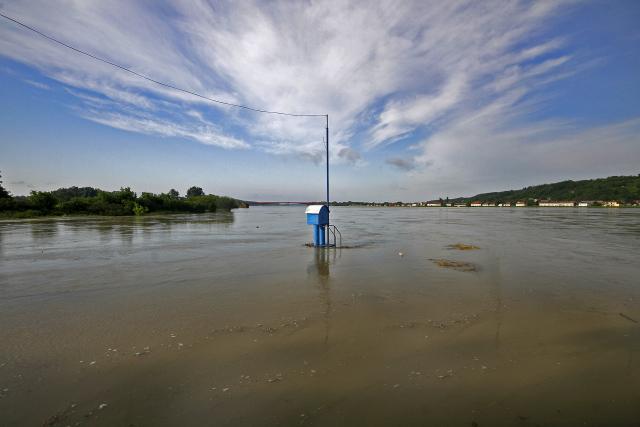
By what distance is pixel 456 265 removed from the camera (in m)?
9.68

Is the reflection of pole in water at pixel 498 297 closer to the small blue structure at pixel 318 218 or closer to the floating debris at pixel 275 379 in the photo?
the floating debris at pixel 275 379

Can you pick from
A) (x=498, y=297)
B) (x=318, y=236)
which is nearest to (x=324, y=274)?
(x=498, y=297)

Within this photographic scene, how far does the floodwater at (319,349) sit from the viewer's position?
2.75 metres

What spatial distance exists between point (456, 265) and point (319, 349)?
7.23m

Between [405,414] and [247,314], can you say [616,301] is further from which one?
[247,314]

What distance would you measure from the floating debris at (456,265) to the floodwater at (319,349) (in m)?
0.85

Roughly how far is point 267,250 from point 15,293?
310 inches

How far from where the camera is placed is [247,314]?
17.1 ft

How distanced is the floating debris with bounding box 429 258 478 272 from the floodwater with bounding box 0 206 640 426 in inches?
33.6

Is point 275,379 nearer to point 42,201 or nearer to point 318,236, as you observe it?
point 318,236

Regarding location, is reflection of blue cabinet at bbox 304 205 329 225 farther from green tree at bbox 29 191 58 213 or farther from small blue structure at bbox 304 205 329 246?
green tree at bbox 29 191 58 213

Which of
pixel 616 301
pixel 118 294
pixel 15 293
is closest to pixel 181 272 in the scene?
pixel 118 294

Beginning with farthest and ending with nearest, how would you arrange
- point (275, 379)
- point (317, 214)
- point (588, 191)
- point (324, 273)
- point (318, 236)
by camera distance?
1. point (588, 191)
2. point (318, 236)
3. point (317, 214)
4. point (324, 273)
5. point (275, 379)

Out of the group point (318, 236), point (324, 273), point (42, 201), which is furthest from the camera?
point (42, 201)
